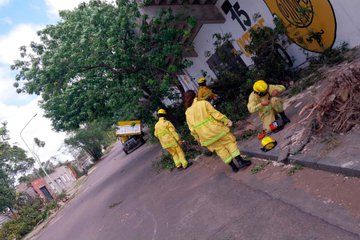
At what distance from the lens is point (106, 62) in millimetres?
13203

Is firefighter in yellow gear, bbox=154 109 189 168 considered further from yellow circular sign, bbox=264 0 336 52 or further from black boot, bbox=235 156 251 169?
yellow circular sign, bbox=264 0 336 52

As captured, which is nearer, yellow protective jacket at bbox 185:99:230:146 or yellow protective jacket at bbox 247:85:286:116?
yellow protective jacket at bbox 185:99:230:146

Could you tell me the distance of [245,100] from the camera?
472 inches

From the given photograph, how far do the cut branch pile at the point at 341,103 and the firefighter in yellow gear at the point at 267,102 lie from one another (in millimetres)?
1367

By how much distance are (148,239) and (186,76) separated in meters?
13.9

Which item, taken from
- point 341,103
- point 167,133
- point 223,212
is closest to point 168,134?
point 167,133

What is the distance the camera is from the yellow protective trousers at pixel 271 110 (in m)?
7.69

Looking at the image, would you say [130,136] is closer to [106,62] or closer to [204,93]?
[106,62]

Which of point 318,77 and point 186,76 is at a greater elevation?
point 186,76

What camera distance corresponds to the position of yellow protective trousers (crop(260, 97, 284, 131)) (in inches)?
303

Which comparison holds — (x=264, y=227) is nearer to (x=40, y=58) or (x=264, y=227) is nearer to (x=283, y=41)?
(x=283, y=41)

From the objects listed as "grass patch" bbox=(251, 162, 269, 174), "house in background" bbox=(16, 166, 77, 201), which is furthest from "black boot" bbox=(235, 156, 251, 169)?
"house in background" bbox=(16, 166, 77, 201)

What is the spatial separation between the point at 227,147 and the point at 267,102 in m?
1.28

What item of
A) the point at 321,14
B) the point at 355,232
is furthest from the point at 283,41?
the point at 355,232
